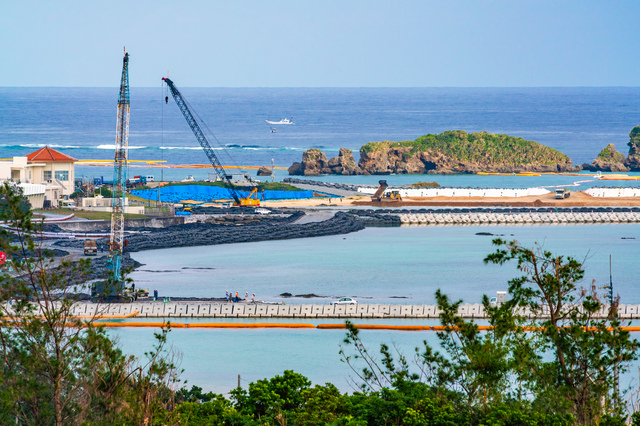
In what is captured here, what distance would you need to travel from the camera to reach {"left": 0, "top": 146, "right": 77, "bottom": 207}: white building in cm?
7825

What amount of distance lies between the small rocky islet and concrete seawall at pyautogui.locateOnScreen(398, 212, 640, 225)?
43.5 m

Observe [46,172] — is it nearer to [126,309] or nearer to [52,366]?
[126,309]

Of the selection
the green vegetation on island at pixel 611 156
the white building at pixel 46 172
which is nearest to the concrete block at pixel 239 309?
the white building at pixel 46 172

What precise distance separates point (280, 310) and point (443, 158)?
3663 inches

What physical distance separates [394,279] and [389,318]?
12127mm

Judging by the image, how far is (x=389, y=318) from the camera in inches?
1693

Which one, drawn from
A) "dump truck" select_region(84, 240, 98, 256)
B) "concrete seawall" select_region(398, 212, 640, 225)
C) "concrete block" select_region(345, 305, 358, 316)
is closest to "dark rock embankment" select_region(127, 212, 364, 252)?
"dump truck" select_region(84, 240, 98, 256)

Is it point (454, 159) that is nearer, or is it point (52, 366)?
point (52, 366)

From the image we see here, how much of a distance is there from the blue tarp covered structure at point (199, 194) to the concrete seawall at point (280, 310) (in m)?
49.1

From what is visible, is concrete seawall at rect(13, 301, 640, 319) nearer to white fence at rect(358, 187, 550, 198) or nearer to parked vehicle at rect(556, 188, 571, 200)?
parked vehicle at rect(556, 188, 571, 200)

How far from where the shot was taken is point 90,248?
192ft

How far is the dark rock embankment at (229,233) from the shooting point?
67688mm

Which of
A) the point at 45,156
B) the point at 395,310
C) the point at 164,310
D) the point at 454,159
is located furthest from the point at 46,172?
the point at 454,159

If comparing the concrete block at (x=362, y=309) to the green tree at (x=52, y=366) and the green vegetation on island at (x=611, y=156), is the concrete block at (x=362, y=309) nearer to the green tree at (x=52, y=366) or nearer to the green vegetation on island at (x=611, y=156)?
the green tree at (x=52, y=366)
